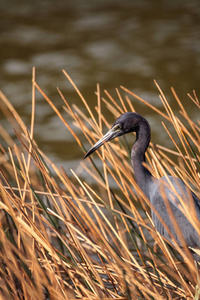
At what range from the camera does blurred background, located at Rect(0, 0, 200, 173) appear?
16.9ft

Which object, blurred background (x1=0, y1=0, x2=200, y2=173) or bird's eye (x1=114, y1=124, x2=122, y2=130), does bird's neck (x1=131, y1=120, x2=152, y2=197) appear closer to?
bird's eye (x1=114, y1=124, x2=122, y2=130)

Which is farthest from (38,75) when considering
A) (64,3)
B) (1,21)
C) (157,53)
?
(64,3)

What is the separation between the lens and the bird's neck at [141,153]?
92.8 inches

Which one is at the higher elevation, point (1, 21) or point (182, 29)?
point (1, 21)

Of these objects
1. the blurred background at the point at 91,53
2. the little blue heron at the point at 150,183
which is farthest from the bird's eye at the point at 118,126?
the blurred background at the point at 91,53

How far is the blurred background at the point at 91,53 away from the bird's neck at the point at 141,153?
6.43 feet

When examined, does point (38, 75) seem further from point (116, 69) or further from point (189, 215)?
point (189, 215)

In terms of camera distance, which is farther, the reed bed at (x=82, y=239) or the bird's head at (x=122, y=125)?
the bird's head at (x=122, y=125)

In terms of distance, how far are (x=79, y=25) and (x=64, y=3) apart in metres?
1.08

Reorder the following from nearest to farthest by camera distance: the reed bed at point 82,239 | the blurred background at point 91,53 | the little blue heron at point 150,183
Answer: the reed bed at point 82,239
the little blue heron at point 150,183
the blurred background at point 91,53

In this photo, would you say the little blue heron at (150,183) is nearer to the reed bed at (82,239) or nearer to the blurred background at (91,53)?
the reed bed at (82,239)

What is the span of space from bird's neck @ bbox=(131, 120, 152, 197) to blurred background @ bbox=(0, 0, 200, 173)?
6.43 feet

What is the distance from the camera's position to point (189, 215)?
1501mm

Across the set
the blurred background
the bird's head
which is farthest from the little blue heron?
the blurred background
